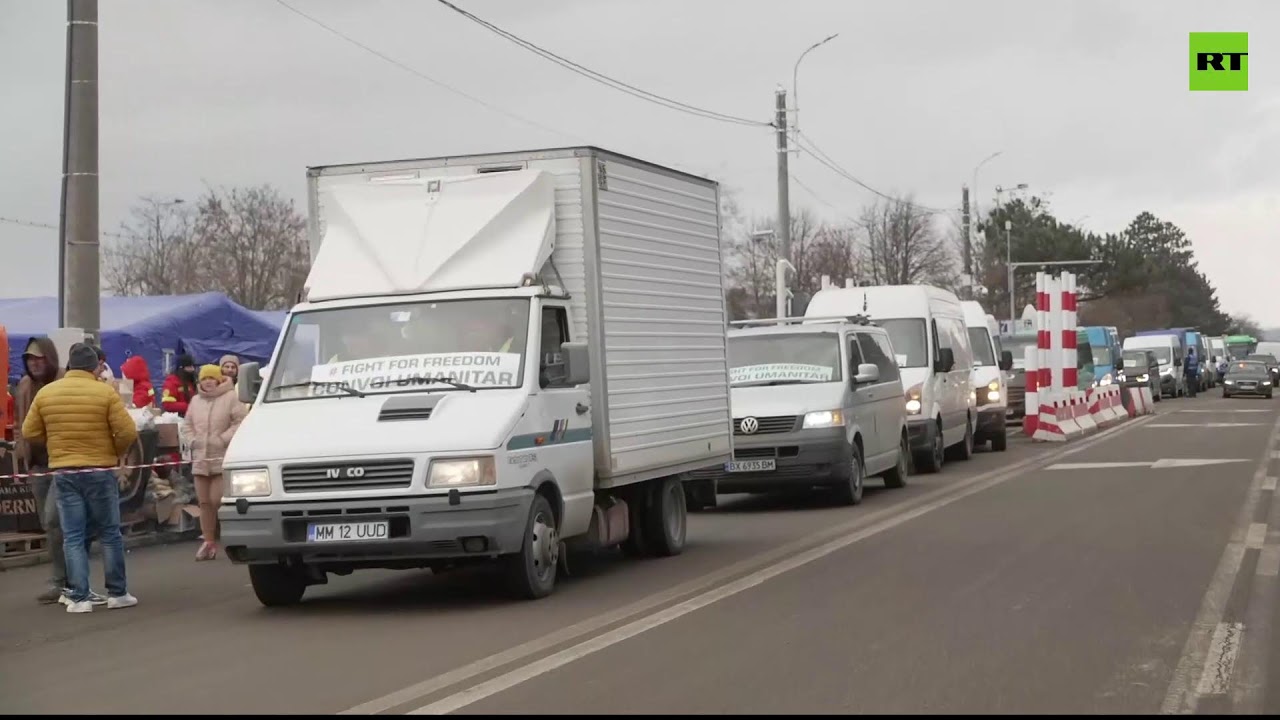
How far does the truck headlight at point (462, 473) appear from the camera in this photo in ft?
33.5

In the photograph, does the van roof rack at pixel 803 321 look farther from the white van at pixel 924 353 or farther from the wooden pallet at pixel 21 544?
the wooden pallet at pixel 21 544

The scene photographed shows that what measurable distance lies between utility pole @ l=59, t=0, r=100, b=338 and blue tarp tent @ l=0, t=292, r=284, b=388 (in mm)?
10611

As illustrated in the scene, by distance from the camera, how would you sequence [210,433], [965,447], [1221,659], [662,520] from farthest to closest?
1. [965,447]
2. [210,433]
3. [662,520]
4. [1221,659]

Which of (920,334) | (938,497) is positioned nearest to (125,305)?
(920,334)

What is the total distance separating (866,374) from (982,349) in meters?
11.9

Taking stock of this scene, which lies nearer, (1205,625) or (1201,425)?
(1205,625)

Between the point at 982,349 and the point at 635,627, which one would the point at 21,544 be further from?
the point at 982,349

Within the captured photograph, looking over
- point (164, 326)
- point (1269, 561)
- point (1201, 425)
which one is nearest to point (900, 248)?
point (1201, 425)

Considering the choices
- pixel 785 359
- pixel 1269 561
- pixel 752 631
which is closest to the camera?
pixel 752 631

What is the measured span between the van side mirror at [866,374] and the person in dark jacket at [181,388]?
7.29m

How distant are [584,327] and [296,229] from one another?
2149 inches

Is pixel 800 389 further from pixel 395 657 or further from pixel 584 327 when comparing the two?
pixel 395 657

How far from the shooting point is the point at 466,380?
1093cm

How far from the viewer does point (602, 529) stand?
12234 mm
